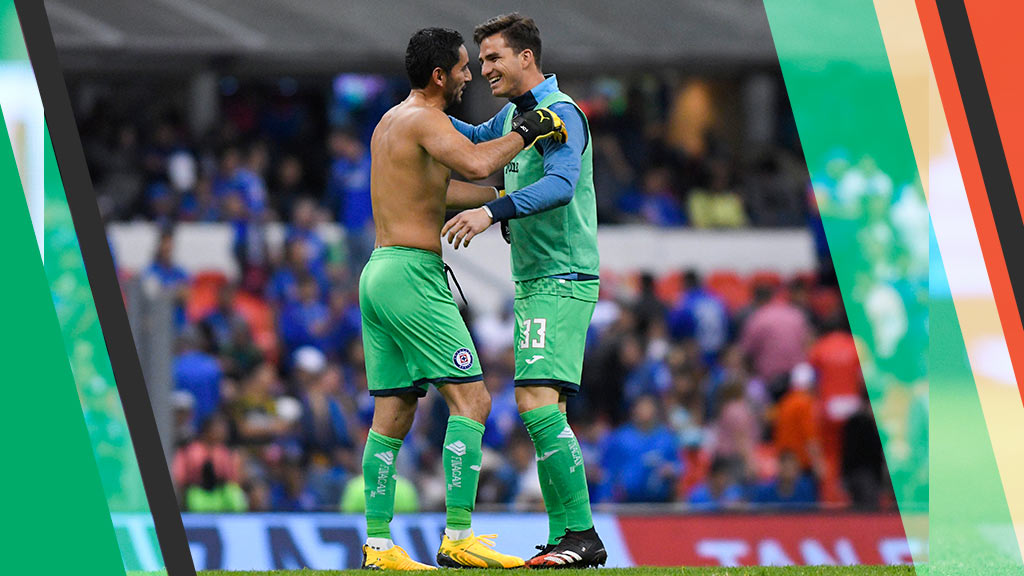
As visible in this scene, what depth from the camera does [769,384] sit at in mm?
14844

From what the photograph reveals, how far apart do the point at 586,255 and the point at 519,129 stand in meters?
0.75

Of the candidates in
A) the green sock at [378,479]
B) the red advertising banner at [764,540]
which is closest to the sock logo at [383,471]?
the green sock at [378,479]

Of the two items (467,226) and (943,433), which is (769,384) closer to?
(943,433)

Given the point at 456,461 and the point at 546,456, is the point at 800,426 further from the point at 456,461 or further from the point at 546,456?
the point at 456,461

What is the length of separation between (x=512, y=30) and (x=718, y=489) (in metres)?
7.74

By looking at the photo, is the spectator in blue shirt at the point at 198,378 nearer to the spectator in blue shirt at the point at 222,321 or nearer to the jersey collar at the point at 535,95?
the spectator in blue shirt at the point at 222,321

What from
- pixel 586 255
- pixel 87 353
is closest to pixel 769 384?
pixel 586 255

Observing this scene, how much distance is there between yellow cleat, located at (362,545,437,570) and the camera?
265 inches

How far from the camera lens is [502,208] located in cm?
645

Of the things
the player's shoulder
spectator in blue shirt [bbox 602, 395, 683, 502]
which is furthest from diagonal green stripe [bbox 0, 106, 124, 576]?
spectator in blue shirt [bbox 602, 395, 683, 502]

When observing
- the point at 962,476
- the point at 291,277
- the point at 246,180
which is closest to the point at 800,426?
the point at 291,277

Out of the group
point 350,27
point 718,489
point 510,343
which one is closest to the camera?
point 718,489

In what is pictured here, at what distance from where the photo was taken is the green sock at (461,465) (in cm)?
664

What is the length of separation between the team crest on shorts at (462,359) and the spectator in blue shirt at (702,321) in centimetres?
895
